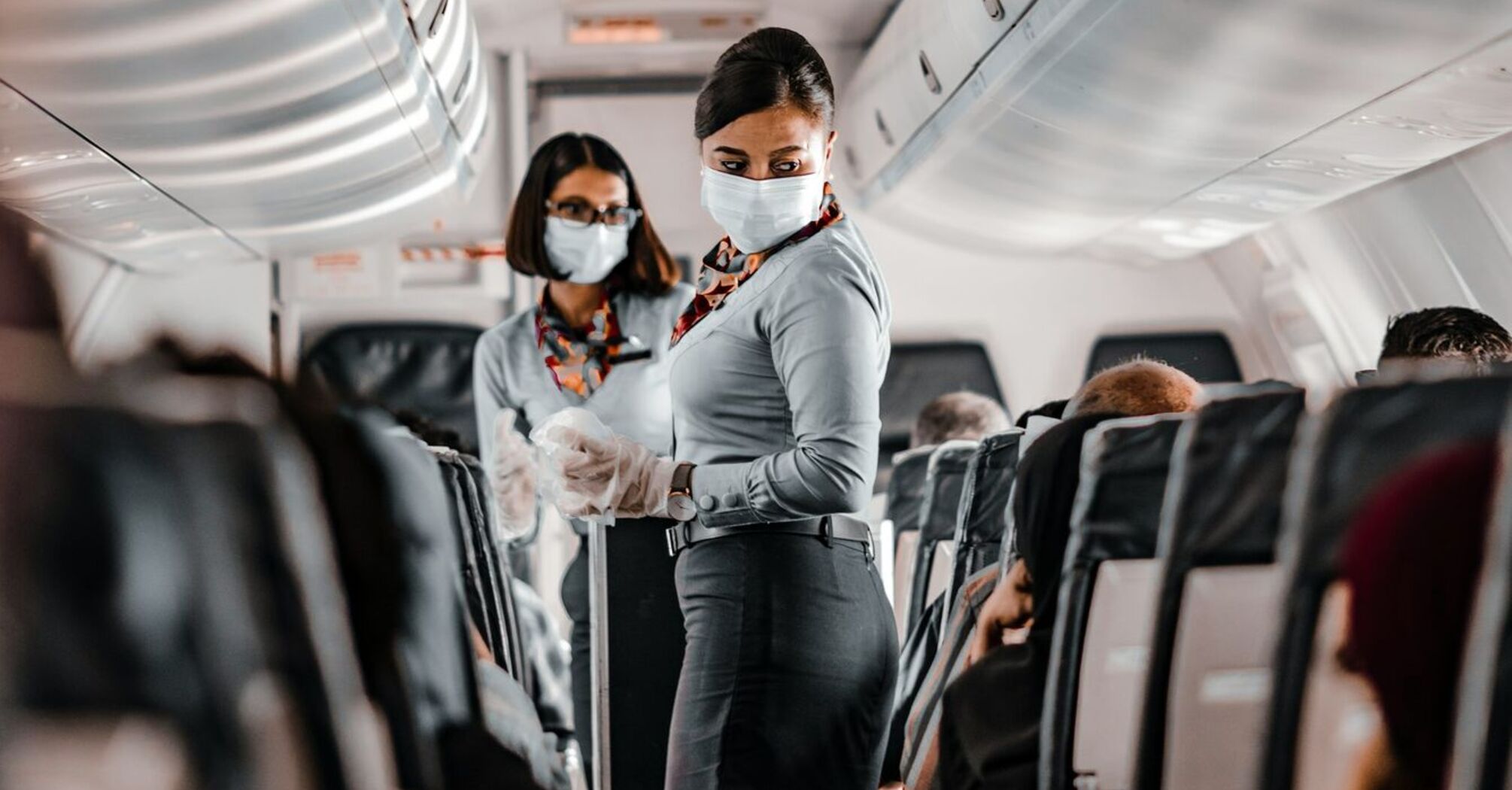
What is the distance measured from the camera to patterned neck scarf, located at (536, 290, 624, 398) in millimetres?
3125

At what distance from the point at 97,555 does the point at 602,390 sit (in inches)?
86.3

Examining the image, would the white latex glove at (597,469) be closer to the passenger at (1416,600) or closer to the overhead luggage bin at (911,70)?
the passenger at (1416,600)

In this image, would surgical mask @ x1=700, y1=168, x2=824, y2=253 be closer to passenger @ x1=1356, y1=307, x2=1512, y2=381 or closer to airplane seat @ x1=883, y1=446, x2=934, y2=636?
passenger @ x1=1356, y1=307, x2=1512, y2=381

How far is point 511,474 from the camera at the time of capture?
10.7 ft

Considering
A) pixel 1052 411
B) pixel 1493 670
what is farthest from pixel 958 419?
pixel 1493 670

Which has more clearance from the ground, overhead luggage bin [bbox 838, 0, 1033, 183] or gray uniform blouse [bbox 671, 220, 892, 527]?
overhead luggage bin [bbox 838, 0, 1033, 183]

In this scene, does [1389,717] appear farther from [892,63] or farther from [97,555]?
[892,63]

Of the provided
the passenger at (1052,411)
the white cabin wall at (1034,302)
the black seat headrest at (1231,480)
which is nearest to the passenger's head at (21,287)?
the black seat headrest at (1231,480)

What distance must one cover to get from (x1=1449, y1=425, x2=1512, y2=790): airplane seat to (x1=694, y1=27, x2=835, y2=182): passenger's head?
1080 mm

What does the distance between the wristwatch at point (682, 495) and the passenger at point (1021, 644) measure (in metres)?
0.44

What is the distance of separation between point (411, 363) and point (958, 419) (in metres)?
2.95

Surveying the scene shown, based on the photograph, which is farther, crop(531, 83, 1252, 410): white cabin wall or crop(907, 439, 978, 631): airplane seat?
crop(531, 83, 1252, 410): white cabin wall

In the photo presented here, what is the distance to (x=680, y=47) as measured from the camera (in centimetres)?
685

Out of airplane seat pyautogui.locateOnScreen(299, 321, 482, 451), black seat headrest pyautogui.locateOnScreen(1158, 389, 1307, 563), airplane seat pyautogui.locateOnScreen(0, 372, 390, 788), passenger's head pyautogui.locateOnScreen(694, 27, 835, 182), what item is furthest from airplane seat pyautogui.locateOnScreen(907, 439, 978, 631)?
airplane seat pyautogui.locateOnScreen(299, 321, 482, 451)
